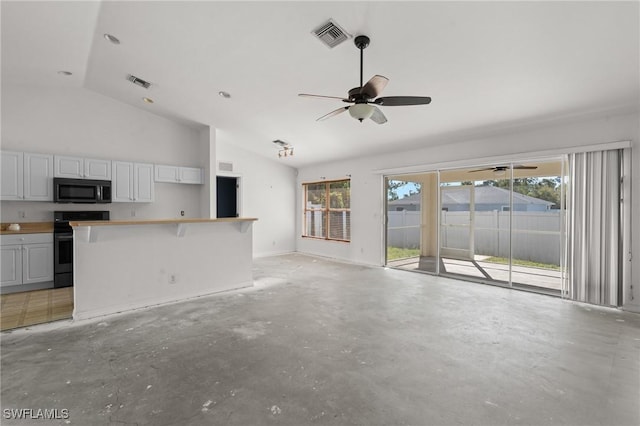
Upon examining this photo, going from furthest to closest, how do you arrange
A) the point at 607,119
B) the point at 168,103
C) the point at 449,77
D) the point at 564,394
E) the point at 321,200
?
the point at 321,200 < the point at 168,103 < the point at 607,119 < the point at 449,77 < the point at 564,394

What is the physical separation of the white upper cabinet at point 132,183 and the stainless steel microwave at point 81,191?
0.55ft

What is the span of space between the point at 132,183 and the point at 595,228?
294 inches

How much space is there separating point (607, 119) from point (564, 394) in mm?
3668

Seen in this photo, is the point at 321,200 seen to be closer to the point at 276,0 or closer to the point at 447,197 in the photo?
the point at 447,197

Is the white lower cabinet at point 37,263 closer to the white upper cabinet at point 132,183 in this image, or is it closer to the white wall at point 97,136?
the white wall at point 97,136

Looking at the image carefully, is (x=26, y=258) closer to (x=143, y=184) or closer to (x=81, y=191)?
(x=81, y=191)

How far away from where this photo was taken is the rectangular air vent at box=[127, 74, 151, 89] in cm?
464

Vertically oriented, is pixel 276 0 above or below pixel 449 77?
above

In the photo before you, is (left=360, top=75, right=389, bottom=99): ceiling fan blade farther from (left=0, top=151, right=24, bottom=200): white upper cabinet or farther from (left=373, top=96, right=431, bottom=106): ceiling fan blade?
(left=0, top=151, right=24, bottom=200): white upper cabinet

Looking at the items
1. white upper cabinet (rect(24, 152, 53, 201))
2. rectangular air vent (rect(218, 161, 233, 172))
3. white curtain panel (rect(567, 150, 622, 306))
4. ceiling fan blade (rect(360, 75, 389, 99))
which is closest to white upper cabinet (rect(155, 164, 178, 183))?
rectangular air vent (rect(218, 161, 233, 172))

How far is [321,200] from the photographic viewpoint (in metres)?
8.23

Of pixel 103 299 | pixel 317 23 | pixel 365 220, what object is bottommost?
pixel 103 299

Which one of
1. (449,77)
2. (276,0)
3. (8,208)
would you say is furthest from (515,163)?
(8,208)

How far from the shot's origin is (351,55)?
3.27 metres
